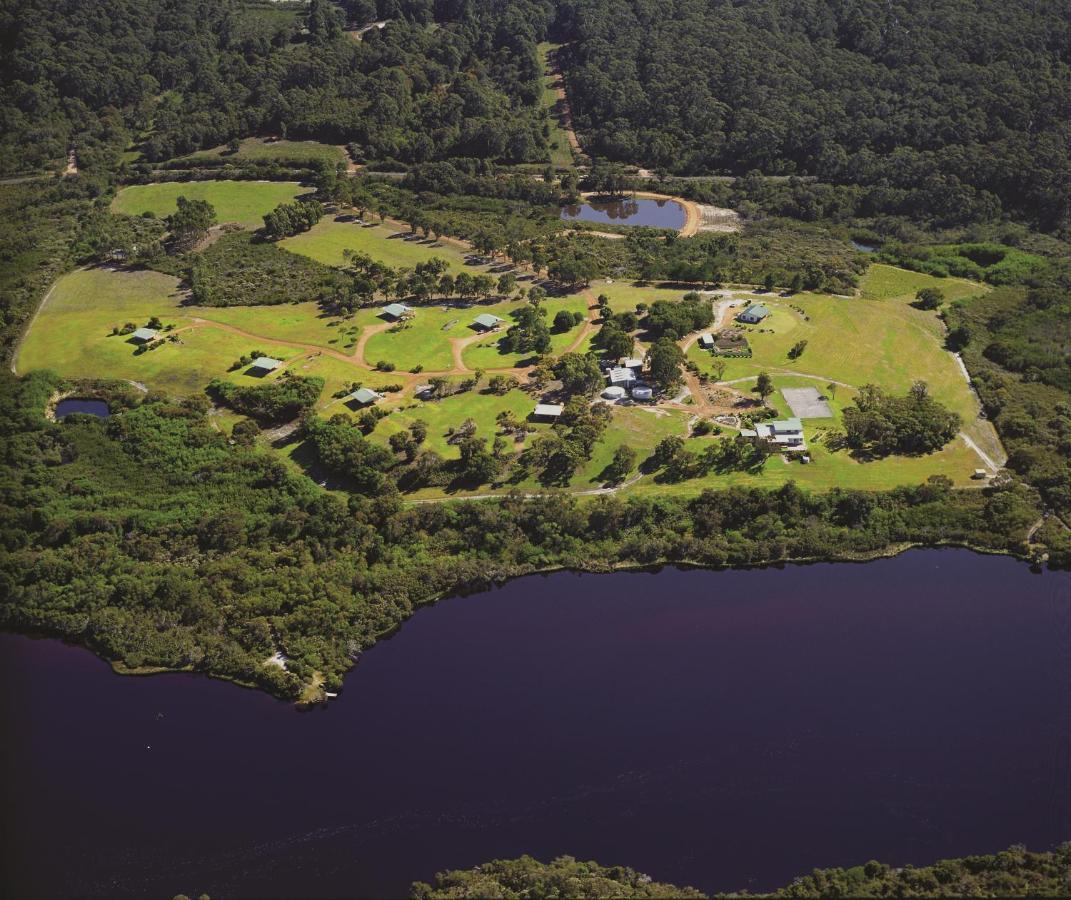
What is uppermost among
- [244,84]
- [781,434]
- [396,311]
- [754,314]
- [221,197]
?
[244,84]

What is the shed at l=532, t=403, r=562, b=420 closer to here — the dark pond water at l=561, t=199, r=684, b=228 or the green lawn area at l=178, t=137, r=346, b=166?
the dark pond water at l=561, t=199, r=684, b=228

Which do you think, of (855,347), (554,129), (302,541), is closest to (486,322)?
(302,541)

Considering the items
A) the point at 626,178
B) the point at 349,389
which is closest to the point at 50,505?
the point at 349,389

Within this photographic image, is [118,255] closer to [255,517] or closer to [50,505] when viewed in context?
[50,505]

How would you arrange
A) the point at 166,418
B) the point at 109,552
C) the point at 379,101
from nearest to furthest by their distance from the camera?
1. the point at 109,552
2. the point at 166,418
3. the point at 379,101

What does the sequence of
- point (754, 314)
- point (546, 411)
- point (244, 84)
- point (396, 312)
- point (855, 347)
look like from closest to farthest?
point (546, 411) < point (855, 347) < point (754, 314) < point (396, 312) < point (244, 84)

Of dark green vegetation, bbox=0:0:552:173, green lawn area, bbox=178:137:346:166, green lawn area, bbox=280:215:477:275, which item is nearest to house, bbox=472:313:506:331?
green lawn area, bbox=280:215:477:275

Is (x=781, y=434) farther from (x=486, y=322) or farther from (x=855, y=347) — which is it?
(x=486, y=322)
